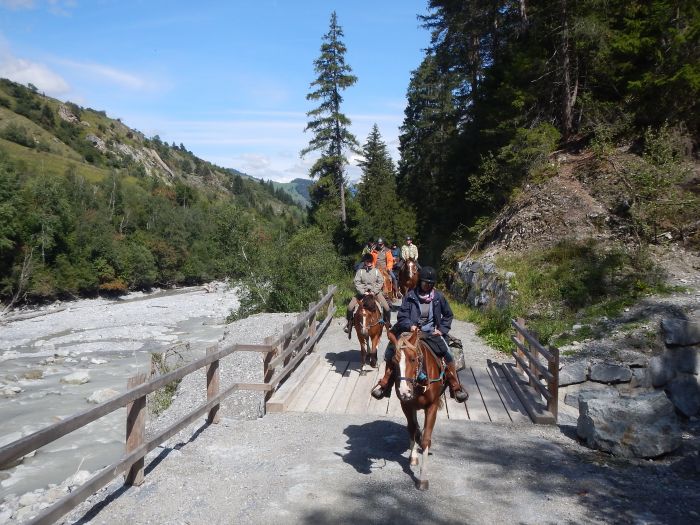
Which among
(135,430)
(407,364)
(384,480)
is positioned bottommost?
(384,480)

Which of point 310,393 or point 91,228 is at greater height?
point 91,228

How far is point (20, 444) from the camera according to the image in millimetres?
3580

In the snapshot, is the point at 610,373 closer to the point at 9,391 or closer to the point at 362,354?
the point at 362,354

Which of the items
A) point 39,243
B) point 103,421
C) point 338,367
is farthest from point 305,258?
point 39,243

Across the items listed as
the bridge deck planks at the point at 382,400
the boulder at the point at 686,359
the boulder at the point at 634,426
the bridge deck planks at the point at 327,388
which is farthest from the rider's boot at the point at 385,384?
the boulder at the point at 686,359

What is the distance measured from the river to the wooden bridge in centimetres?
607

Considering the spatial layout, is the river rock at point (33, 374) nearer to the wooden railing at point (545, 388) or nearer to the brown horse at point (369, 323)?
the brown horse at point (369, 323)

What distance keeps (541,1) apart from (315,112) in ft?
60.6

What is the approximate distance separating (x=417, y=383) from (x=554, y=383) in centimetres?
350

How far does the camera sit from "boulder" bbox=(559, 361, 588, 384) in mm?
9672

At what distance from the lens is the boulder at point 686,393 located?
8.92 m

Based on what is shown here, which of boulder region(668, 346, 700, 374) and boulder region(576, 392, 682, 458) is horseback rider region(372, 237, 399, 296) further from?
boulder region(576, 392, 682, 458)

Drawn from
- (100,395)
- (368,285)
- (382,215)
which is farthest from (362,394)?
(382,215)

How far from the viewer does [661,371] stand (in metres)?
9.51
